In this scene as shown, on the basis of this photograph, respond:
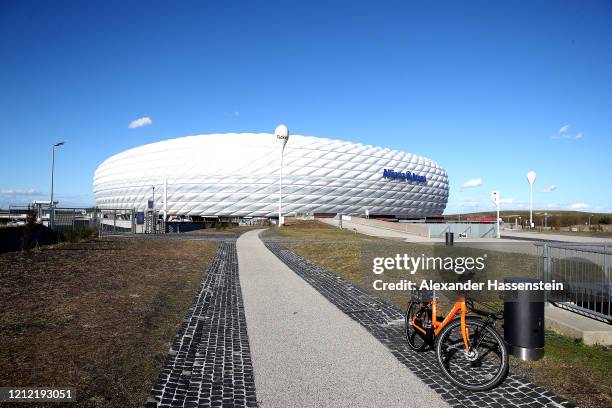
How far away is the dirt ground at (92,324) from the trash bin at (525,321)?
414 centimetres

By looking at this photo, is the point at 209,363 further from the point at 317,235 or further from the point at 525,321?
the point at 317,235

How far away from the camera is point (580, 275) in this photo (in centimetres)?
751

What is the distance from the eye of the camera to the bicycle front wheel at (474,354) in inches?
178

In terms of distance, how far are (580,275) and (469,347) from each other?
393 cm

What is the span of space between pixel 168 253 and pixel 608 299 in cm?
1664

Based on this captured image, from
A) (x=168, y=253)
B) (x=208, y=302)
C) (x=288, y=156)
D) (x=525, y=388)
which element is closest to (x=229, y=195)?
(x=288, y=156)

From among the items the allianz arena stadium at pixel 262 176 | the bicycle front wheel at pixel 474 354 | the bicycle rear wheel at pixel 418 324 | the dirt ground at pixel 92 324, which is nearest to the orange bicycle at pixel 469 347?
the bicycle front wheel at pixel 474 354

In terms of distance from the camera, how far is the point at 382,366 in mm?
5199

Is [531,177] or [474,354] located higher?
[531,177]

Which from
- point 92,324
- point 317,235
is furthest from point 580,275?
point 317,235

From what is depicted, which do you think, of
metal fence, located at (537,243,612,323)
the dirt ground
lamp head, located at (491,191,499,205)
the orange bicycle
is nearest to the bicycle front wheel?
the orange bicycle

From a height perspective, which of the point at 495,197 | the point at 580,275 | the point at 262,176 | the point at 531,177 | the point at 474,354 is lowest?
the point at 474,354

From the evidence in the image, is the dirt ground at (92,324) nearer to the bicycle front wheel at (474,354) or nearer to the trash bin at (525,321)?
the bicycle front wheel at (474,354)

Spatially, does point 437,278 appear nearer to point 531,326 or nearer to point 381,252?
point 531,326
